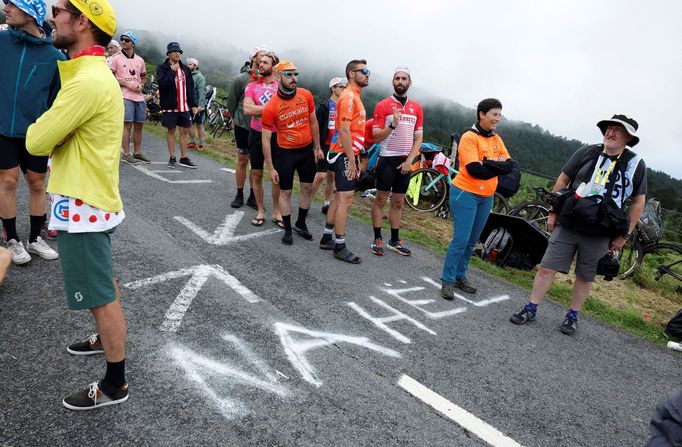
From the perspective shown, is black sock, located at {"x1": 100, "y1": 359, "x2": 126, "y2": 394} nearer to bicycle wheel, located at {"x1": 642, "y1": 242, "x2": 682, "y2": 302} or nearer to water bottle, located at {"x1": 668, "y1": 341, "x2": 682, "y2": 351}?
water bottle, located at {"x1": 668, "y1": 341, "x2": 682, "y2": 351}

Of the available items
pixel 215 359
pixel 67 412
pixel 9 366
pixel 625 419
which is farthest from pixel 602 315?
pixel 9 366

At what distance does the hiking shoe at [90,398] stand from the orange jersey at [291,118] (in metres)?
3.47

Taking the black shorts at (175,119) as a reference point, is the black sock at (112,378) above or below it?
below

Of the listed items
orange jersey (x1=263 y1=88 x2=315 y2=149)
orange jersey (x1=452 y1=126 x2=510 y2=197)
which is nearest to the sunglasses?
orange jersey (x1=263 y1=88 x2=315 y2=149)

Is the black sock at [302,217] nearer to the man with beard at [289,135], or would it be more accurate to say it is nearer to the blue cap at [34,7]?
the man with beard at [289,135]

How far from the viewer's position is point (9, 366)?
2.41 m

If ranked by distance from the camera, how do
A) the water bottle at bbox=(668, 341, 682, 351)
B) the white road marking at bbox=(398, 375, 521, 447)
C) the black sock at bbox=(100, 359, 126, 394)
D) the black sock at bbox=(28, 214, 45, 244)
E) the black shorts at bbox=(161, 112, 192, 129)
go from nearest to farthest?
the black sock at bbox=(100, 359, 126, 394) → the white road marking at bbox=(398, 375, 521, 447) → the black sock at bbox=(28, 214, 45, 244) → the water bottle at bbox=(668, 341, 682, 351) → the black shorts at bbox=(161, 112, 192, 129)

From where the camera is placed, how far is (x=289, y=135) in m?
5.07

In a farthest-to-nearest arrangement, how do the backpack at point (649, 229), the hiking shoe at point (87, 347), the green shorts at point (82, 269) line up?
the backpack at point (649, 229) < the hiking shoe at point (87, 347) < the green shorts at point (82, 269)

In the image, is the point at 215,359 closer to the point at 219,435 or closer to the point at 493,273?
the point at 219,435

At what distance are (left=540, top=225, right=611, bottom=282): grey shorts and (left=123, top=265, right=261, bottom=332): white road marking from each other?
282 cm

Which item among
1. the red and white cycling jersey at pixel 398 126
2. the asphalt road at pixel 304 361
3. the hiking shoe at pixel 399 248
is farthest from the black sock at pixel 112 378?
the hiking shoe at pixel 399 248

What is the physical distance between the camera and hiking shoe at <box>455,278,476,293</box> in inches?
187

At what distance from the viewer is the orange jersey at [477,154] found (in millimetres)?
4184
